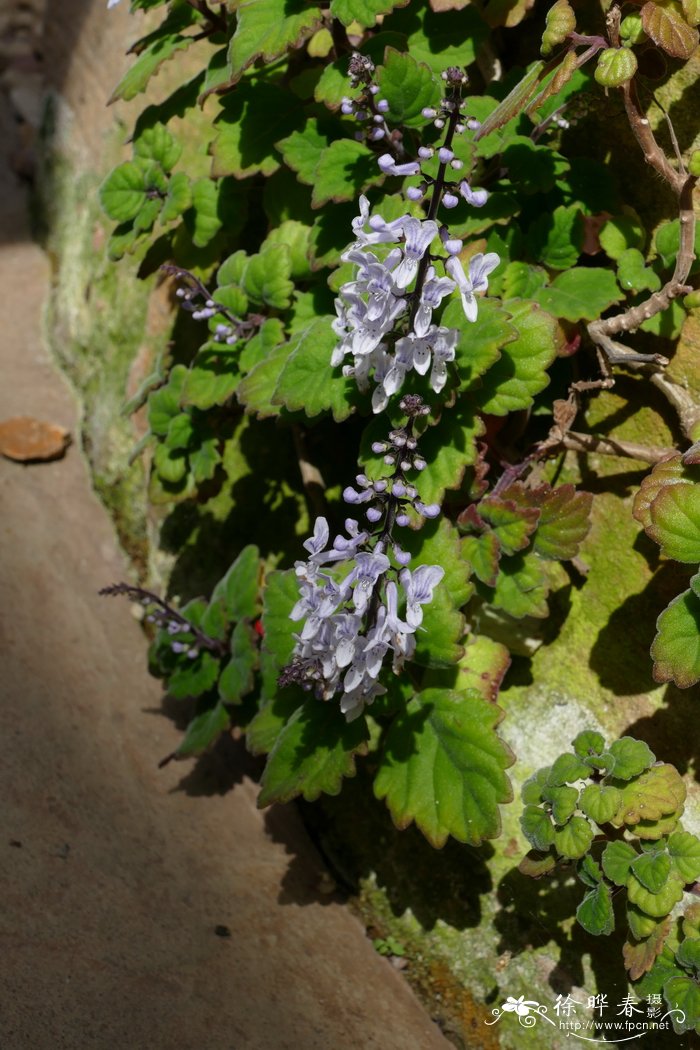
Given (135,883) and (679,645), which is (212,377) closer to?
(135,883)

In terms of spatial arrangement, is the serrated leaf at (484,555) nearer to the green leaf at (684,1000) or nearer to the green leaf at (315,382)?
the green leaf at (315,382)

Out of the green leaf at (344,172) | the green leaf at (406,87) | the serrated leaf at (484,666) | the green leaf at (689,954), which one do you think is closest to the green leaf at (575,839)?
the green leaf at (689,954)

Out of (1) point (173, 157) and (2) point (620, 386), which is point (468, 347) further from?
(1) point (173, 157)

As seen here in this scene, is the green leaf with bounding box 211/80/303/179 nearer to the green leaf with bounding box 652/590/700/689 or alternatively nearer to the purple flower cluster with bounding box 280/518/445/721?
the purple flower cluster with bounding box 280/518/445/721

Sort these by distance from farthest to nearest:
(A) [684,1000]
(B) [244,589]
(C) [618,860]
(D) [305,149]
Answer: (B) [244,589] → (D) [305,149] → (C) [618,860] → (A) [684,1000]

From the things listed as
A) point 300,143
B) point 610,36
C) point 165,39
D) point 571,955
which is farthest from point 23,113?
point 571,955

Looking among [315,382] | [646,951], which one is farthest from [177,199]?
[646,951]

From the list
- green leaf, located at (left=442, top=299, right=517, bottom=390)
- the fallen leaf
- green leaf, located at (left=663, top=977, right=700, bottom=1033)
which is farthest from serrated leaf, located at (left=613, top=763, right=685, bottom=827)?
the fallen leaf
